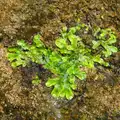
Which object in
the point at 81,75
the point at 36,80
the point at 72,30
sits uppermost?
the point at 72,30

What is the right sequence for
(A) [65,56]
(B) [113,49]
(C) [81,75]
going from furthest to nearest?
(B) [113,49], (A) [65,56], (C) [81,75]

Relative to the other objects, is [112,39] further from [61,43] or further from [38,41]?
[38,41]

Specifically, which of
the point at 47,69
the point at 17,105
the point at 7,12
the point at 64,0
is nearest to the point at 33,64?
the point at 47,69

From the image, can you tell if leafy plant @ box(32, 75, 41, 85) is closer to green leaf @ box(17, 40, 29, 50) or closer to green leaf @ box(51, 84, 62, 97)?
green leaf @ box(51, 84, 62, 97)

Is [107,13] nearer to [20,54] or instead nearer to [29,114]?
[20,54]

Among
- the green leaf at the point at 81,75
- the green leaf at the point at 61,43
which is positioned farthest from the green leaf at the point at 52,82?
the green leaf at the point at 61,43

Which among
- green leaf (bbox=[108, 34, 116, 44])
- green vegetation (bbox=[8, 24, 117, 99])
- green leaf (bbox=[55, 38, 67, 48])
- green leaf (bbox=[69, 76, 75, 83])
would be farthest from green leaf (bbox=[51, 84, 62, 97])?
green leaf (bbox=[108, 34, 116, 44])

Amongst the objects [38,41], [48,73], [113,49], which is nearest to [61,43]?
[38,41]
